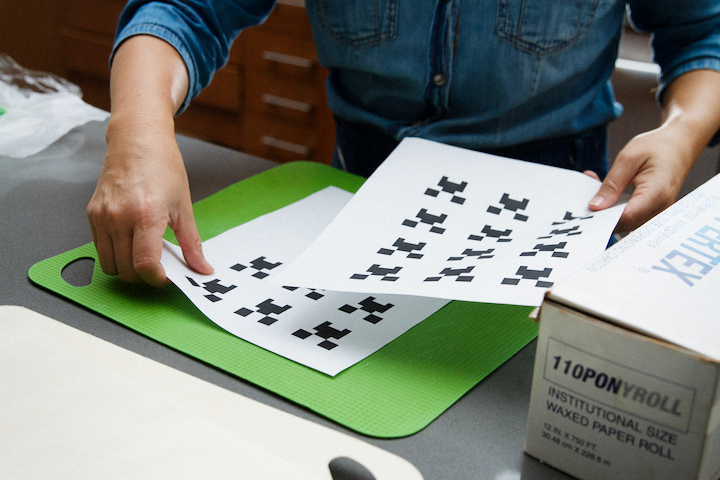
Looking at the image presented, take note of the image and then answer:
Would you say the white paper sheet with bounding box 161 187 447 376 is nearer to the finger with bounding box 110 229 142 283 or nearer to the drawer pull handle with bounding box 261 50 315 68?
the finger with bounding box 110 229 142 283

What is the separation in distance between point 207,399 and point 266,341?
0.09 meters

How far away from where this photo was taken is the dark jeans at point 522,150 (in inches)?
38.0

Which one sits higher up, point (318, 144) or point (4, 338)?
point (4, 338)

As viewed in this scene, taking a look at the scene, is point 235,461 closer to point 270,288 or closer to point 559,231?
point 270,288

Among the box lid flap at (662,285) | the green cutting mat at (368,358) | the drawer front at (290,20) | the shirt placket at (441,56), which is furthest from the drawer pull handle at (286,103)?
the box lid flap at (662,285)

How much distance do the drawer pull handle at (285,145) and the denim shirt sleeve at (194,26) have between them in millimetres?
1594

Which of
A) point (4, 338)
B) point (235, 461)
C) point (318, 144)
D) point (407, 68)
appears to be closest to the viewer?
point (235, 461)

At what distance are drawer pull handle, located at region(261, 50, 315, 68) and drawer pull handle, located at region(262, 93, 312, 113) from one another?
15cm

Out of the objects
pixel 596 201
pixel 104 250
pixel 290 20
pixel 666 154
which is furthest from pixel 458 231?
pixel 290 20

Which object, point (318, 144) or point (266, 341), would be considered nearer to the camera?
point (266, 341)

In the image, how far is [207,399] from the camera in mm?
477

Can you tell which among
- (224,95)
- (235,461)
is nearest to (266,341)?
(235,461)

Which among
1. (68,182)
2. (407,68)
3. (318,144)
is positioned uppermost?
(407,68)

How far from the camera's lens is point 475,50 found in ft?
2.94
